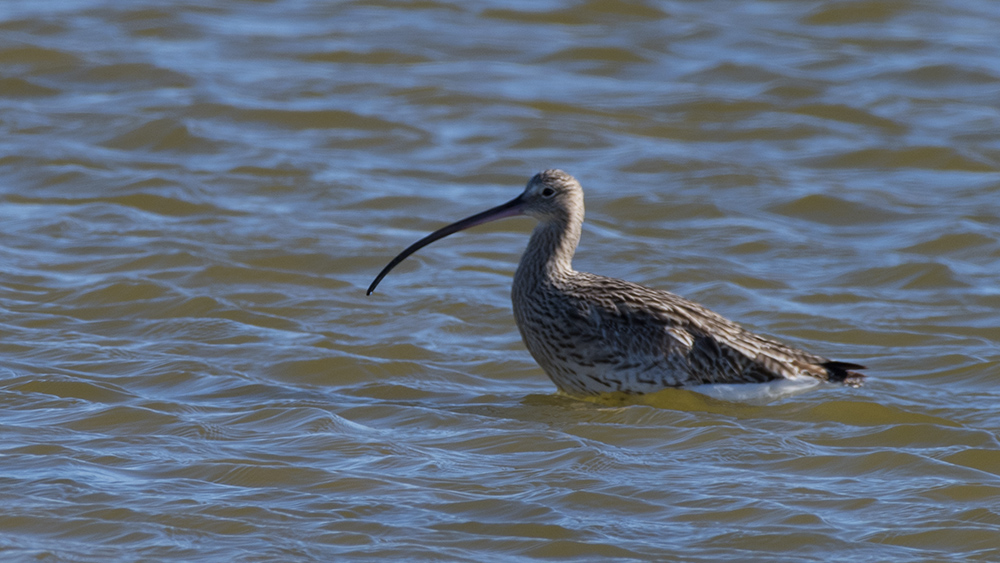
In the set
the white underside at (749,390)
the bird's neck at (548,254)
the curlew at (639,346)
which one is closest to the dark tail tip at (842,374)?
the curlew at (639,346)

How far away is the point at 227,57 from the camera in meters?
13.9

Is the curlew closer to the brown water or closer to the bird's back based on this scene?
the bird's back

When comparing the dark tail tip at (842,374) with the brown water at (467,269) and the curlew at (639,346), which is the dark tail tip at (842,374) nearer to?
the curlew at (639,346)

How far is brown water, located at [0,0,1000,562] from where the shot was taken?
20.0 ft

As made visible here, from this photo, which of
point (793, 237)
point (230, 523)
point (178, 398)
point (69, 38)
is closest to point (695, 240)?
point (793, 237)

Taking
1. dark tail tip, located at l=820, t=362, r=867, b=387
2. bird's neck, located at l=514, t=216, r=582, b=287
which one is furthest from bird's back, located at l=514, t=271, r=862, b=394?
bird's neck, located at l=514, t=216, r=582, b=287

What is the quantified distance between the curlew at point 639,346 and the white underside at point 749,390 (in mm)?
25

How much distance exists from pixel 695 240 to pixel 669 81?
12.0ft

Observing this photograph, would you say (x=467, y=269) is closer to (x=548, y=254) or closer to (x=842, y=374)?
(x=548, y=254)

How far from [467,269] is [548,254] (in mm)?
1700

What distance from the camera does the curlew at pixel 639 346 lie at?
7547mm

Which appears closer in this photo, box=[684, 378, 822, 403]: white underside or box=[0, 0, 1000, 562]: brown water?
box=[0, 0, 1000, 562]: brown water

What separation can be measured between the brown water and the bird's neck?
564 millimetres

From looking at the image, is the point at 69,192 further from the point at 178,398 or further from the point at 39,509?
the point at 39,509
